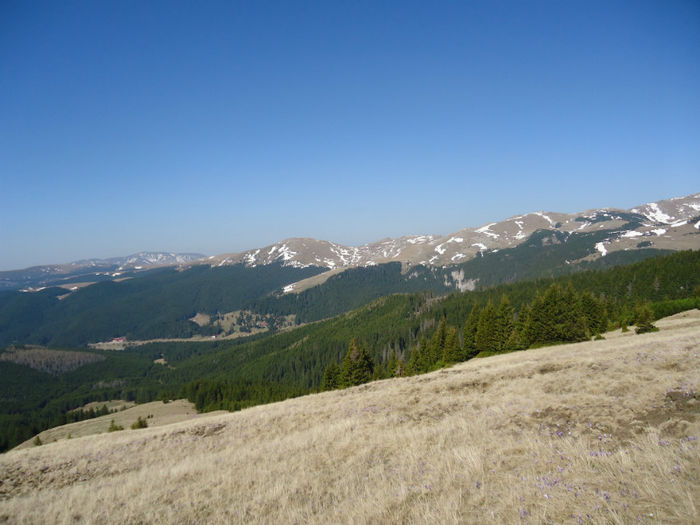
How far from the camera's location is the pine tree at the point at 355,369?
58.5m

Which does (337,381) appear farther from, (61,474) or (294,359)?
(294,359)

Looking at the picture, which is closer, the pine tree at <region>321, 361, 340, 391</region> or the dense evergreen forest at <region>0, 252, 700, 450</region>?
the dense evergreen forest at <region>0, 252, 700, 450</region>

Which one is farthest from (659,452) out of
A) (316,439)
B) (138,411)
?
(138,411)

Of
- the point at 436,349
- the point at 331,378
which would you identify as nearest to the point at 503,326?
the point at 436,349

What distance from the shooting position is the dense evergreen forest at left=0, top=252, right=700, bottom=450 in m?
54.9

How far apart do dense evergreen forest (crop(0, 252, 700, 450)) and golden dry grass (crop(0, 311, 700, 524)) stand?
39.3 metres

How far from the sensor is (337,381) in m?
64.2

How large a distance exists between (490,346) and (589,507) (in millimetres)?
57777

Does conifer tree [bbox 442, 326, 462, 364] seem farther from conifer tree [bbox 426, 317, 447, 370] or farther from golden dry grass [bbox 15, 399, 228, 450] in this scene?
golden dry grass [bbox 15, 399, 228, 450]

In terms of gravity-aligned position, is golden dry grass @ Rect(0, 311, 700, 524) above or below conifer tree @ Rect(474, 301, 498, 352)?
above

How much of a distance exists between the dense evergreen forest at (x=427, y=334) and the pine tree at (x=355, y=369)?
0.63 ft

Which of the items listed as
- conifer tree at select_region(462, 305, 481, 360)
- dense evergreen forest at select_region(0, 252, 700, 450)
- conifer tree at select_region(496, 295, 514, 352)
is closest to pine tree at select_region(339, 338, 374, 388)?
dense evergreen forest at select_region(0, 252, 700, 450)

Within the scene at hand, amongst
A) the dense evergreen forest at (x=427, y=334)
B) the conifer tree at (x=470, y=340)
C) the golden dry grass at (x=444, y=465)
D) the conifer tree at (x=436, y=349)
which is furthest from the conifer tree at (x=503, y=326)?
the golden dry grass at (x=444, y=465)

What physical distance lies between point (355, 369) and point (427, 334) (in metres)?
74.6
